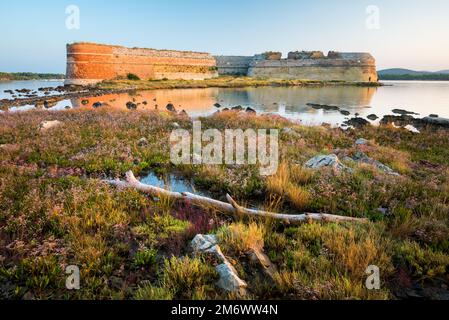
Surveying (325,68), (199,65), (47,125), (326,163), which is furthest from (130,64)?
(326,163)

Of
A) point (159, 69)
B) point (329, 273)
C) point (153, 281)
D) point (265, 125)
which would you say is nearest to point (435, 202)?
point (329, 273)

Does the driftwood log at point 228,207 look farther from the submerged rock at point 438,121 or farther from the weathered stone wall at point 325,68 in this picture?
the weathered stone wall at point 325,68

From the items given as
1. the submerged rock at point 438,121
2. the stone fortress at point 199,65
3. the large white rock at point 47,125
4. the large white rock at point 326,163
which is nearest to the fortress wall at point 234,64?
the stone fortress at point 199,65

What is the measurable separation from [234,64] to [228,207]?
120 metres

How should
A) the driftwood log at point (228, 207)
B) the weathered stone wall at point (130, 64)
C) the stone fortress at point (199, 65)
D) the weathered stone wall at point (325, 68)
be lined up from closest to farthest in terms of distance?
the driftwood log at point (228, 207) < the weathered stone wall at point (130, 64) < the stone fortress at point (199, 65) < the weathered stone wall at point (325, 68)

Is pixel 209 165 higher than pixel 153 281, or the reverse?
pixel 209 165

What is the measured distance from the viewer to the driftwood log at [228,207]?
6.07m

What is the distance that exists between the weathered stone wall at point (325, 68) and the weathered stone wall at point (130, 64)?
22.4 m

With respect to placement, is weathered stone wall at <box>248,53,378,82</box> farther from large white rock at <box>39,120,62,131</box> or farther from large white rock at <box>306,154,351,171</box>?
large white rock at <box>306,154,351,171</box>

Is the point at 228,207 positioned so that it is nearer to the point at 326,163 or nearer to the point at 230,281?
the point at 230,281

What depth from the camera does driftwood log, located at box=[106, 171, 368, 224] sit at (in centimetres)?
607

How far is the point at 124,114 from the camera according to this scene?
65.5ft

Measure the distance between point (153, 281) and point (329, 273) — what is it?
2.70 metres
